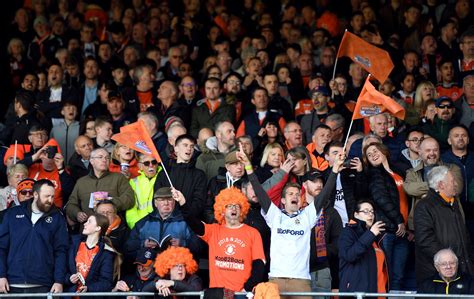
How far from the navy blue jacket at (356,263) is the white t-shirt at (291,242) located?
364mm

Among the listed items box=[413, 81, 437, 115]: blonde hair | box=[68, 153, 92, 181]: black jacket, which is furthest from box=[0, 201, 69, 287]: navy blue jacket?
box=[413, 81, 437, 115]: blonde hair

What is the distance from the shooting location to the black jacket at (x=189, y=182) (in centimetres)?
1567

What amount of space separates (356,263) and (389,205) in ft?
4.12

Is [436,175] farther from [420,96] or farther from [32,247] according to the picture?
[32,247]

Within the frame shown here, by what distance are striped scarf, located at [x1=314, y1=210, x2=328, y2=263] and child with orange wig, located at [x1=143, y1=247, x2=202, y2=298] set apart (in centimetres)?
136

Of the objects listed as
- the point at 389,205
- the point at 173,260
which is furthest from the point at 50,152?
the point at 389,205

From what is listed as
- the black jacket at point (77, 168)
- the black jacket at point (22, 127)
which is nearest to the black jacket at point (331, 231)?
the black jacket at point (77, 168)

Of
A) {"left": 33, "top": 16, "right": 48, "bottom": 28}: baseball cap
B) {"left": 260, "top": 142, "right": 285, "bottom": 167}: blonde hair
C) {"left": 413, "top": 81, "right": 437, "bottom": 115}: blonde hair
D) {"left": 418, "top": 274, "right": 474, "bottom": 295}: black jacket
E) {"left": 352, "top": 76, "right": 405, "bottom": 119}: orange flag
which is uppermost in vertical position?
{"left": 33, "top": 16, "right": 48, "bottom": 28}: baseball cap

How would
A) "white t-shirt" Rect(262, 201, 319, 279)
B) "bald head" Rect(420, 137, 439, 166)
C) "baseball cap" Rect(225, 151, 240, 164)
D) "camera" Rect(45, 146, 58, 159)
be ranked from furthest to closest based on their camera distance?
1. "camera" Rect(45, 146, 58, 159)
2. "bald head" Rect(420, 137, 439, 166)
3. "baseball cap" Rect(225, 151, 240, 164)
4. "white t-shirt" Rect(262, 201, 319, 279)

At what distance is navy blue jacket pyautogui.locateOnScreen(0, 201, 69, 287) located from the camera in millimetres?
14922

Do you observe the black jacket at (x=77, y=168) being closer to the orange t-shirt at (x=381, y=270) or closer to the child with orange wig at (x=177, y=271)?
the child with orange wig at (x=177, y=271)

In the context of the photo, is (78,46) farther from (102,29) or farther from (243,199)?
(243,199)

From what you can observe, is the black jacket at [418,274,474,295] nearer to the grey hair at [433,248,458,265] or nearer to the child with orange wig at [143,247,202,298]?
the grey hair at [433,248,458,265]

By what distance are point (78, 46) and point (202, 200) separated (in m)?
6.64
